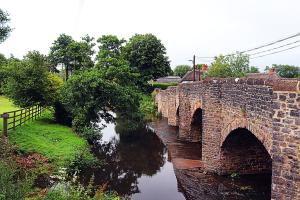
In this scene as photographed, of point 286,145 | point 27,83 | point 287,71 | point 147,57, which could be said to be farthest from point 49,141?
point 287,71

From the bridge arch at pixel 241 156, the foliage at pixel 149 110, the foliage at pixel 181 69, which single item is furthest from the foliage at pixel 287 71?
the bridge arch at pixel 241 156

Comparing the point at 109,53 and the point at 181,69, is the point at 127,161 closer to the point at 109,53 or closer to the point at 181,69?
the point at 109,53

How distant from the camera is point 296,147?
8453 millimetres

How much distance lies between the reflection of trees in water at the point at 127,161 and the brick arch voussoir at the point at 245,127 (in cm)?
448

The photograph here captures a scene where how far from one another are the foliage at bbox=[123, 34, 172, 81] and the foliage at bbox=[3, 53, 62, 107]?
30937 millimetres

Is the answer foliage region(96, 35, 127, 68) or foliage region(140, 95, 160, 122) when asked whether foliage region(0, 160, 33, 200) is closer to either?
foliage region(96, 35, 127, 68)

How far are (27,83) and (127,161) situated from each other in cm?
912

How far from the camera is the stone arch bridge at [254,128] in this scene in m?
8.61

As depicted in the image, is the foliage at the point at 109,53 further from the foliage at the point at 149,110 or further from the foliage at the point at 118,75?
the foliage at the point at 149,110

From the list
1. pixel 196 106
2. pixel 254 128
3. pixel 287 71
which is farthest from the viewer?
pixel 287 71

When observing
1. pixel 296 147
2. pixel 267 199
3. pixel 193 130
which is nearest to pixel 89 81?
pixel 193 130

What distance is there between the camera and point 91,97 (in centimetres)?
2306

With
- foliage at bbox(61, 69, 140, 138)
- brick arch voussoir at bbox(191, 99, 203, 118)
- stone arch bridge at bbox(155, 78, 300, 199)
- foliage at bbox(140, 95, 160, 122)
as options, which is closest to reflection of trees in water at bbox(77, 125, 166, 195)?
foliage at bbox(61, 69, 140, 138)

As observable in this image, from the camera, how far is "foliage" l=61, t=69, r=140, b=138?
22.9 metres
